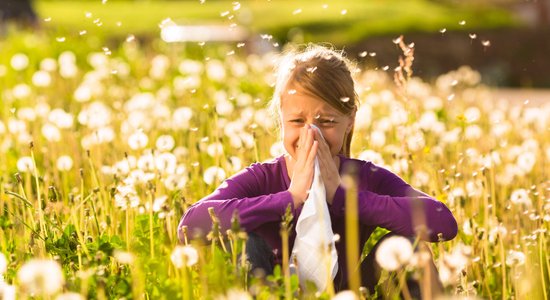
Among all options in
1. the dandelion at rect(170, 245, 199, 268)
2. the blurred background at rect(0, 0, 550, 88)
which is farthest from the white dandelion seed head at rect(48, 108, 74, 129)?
the blurred background at rect(0, 0, 550, 88)

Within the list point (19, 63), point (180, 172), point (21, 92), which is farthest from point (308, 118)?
point (19, 63)

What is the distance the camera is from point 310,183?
2.68 m

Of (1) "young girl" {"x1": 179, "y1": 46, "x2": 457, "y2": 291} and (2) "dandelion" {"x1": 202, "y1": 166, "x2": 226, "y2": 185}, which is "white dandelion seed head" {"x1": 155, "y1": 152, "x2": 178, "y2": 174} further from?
(1) "young girl" {"x1": 179, "y1": 46, "x2": 457, "y2": 291}

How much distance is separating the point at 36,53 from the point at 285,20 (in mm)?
10717

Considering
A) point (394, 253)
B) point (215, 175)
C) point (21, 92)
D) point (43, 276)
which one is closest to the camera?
point (43, 276)

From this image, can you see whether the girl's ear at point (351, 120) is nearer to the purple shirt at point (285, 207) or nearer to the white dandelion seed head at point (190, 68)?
the purple shirt at point (285, 207)

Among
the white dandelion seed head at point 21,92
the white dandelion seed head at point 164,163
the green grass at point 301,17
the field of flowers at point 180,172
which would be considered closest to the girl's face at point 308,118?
the field of flowers at point 180,172

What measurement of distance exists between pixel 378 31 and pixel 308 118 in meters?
13.0

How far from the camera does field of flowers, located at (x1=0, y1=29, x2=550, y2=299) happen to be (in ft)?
8.06

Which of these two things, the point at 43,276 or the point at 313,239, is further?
the point at 313,239

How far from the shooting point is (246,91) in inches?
279

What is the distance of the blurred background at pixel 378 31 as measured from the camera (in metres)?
12.9

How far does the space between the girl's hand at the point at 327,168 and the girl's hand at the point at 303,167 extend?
3cm

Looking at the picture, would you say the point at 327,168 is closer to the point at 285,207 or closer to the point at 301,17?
the point at 285,207
